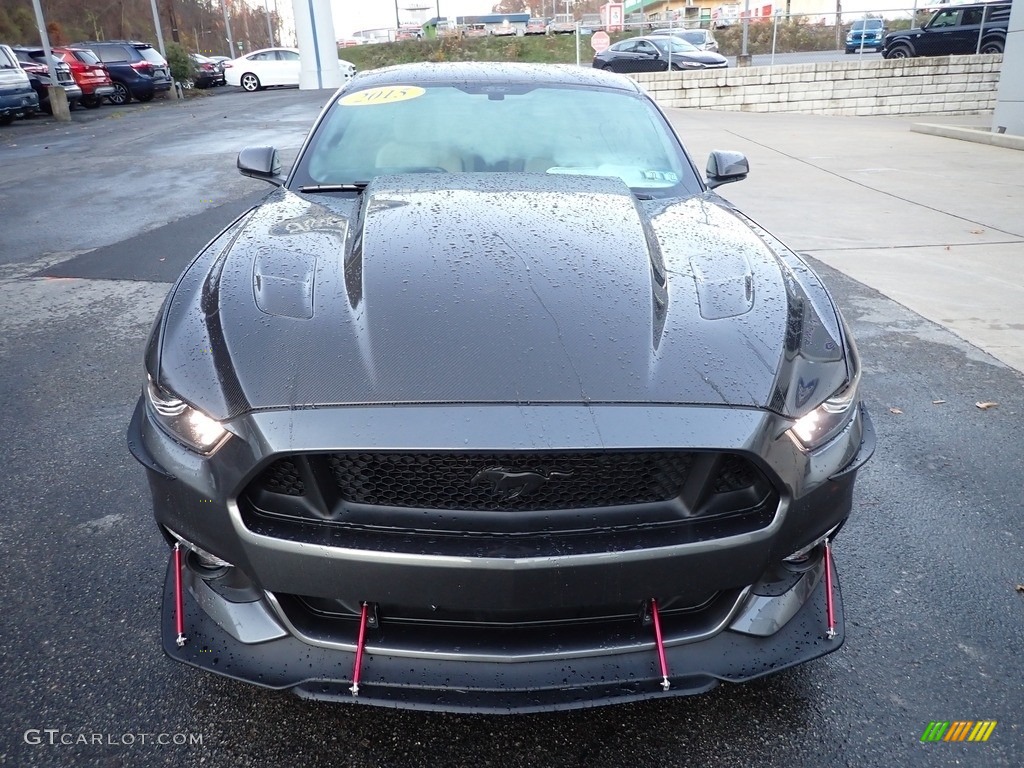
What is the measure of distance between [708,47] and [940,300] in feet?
85.3

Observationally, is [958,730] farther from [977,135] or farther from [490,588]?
[977,135]

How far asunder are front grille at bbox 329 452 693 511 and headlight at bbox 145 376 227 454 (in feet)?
0.89

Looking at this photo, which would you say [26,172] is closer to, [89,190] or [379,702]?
[89,190]

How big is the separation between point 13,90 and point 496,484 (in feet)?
63.4

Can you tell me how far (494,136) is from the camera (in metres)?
3.32

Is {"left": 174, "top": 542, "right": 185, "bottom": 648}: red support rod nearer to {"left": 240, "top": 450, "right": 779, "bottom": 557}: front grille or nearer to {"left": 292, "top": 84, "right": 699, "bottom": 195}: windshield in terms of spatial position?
{"left": 240, "top": 450, "right": 779, "bottom": 557}: front grille

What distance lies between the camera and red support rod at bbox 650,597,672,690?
1.67 metres

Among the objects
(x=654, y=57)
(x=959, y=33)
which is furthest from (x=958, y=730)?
(x=959, y=33)

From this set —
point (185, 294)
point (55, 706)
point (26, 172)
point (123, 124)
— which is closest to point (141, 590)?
point (55, 706)

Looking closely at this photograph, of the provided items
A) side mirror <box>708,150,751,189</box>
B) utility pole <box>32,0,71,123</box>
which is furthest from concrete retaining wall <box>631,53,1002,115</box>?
side mirror <box>708,150,751,189</box>

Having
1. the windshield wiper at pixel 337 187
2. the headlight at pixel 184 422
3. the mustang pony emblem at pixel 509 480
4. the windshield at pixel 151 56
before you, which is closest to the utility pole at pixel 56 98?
the windshield at pixel 151 56

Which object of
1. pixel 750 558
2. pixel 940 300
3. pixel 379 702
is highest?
pixel 750 558

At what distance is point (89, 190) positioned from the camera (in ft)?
31.3

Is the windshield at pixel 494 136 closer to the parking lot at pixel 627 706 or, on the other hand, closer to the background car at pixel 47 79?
the parking lot at pixel 627 706
